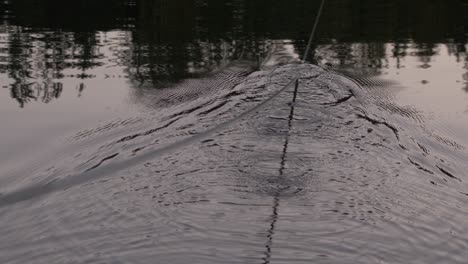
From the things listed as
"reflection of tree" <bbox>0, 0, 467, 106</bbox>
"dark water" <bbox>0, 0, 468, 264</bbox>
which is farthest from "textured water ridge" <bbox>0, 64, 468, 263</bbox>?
"reflection of tree" <bbox>0, 0, 467, 106</bbox>

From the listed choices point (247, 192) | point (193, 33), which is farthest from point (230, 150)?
point (193, 33)

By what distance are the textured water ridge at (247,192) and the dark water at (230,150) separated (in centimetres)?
1

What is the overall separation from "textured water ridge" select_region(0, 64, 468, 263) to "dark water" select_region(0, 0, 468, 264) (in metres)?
0.01

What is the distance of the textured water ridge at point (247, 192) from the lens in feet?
11.9

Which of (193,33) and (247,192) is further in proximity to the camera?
(193,33)

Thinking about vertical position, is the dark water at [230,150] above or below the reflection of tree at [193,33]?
below

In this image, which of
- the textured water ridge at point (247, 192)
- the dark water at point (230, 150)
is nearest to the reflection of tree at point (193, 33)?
the dark water at point (230, 150)

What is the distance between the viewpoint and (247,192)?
433 centimetres

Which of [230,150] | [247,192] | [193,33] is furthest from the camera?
[193,33]

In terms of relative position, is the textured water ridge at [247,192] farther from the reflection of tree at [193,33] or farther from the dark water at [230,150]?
the reflection of tree at [193,33]

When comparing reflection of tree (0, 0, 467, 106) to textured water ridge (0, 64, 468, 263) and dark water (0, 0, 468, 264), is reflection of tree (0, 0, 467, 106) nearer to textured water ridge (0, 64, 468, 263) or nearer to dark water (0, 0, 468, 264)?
dark water (0, 0, 468, 264)

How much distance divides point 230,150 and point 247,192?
31.2 inches

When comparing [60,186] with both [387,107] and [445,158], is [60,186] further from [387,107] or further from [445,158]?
[387,107]

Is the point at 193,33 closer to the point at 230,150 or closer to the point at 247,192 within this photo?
the point at 230,150
